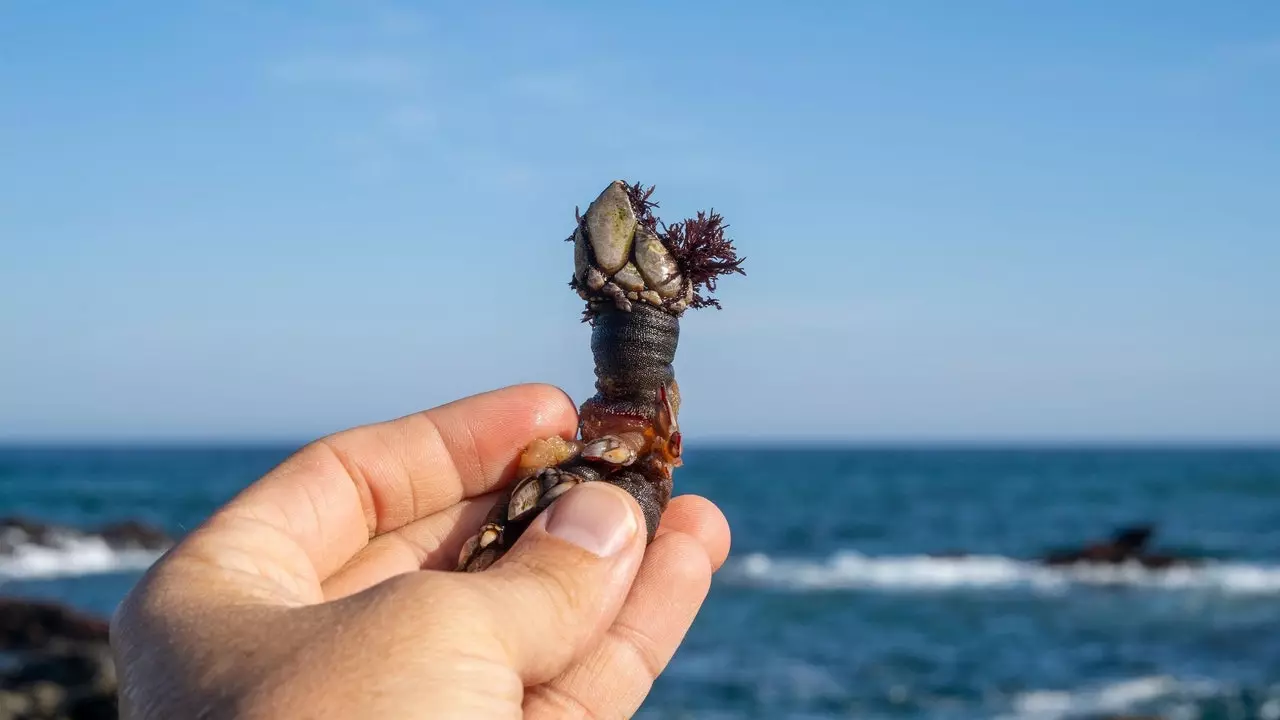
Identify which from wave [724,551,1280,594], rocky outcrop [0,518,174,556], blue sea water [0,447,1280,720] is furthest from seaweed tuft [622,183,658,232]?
rocky outcrop [0,518,174,556]

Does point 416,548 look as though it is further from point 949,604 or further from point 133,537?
point 133,537

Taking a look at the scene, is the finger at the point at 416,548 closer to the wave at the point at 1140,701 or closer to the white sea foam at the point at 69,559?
the wave at the point at 1140,701

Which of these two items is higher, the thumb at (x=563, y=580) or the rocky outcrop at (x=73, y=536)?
the thumb at (x=563, y=580)

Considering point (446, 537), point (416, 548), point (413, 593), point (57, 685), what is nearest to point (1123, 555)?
point (57, 685)

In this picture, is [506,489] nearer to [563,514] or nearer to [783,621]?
[563,514]

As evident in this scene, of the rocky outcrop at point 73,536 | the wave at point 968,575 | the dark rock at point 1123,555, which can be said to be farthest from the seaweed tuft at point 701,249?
the rocky outcrop at point 73,536

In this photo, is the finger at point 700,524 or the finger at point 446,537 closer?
the finger at point 446,537

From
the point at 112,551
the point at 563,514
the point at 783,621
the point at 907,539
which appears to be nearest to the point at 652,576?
the point at 563,514

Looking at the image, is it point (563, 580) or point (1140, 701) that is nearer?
point (563, 580)

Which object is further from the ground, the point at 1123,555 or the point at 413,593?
the point at 413,593
